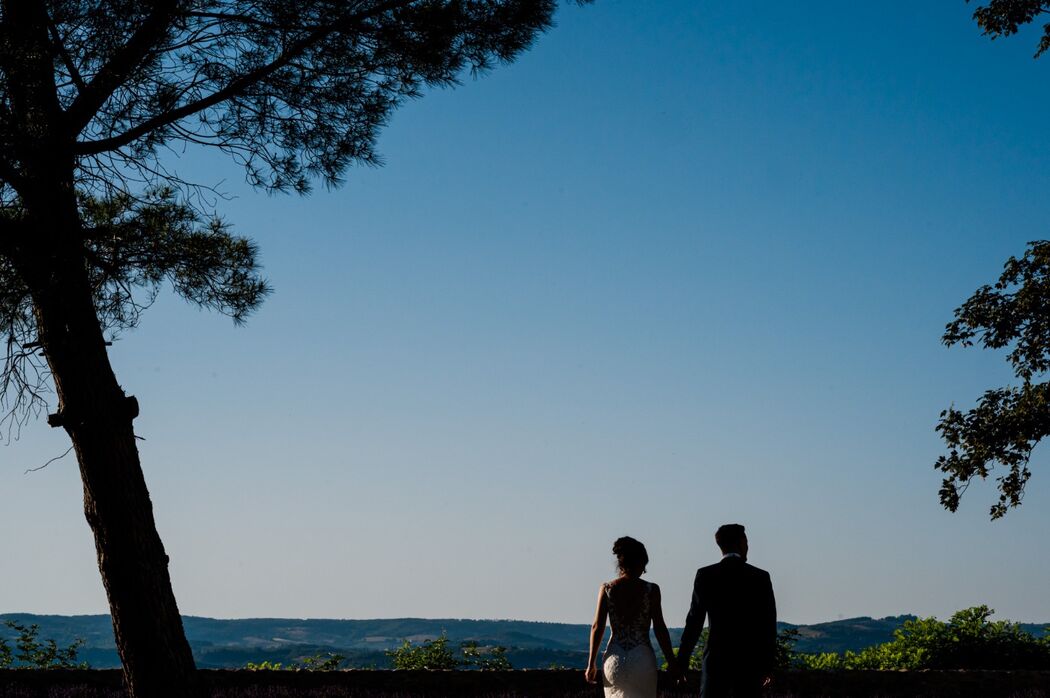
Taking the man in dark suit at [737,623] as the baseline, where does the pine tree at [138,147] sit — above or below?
above

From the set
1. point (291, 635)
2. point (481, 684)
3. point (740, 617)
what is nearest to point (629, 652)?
point (740, 617)

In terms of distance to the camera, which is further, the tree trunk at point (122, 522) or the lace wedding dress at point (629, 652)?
the tree trunk at point (122, 522)

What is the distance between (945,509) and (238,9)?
1255cm

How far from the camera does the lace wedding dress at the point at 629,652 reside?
8.33m

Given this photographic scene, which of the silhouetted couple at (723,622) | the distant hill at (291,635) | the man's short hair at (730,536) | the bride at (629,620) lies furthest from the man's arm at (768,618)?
the distant hill at (291,635)

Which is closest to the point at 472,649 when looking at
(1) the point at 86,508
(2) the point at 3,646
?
(2) the point at 3,646

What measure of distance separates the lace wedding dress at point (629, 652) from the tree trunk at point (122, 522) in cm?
379

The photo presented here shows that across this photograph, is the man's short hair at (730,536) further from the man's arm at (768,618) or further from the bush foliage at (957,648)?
the bush foliage at (957,648)

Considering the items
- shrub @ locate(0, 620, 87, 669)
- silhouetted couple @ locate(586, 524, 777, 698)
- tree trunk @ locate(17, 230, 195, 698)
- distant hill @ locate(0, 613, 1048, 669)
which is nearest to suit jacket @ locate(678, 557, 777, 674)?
silhouetted couple @ locate(586, 524, 777, 698)

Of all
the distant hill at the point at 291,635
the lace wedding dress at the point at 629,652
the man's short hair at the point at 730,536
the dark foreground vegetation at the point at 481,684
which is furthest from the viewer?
the distant hill at the point at 291,635

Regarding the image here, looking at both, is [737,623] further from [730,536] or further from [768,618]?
[730,536]

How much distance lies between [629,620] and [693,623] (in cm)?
57

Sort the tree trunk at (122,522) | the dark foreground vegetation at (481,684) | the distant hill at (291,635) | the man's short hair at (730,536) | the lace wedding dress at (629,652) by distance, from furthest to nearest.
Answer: the distant hill at (291,635), the dark foreground vegetation at (481,684), the tree trunk at (122,522), the lace wedding dress at (629,652), the man's short hair at (730,536)

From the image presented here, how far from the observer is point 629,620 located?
8375mm
